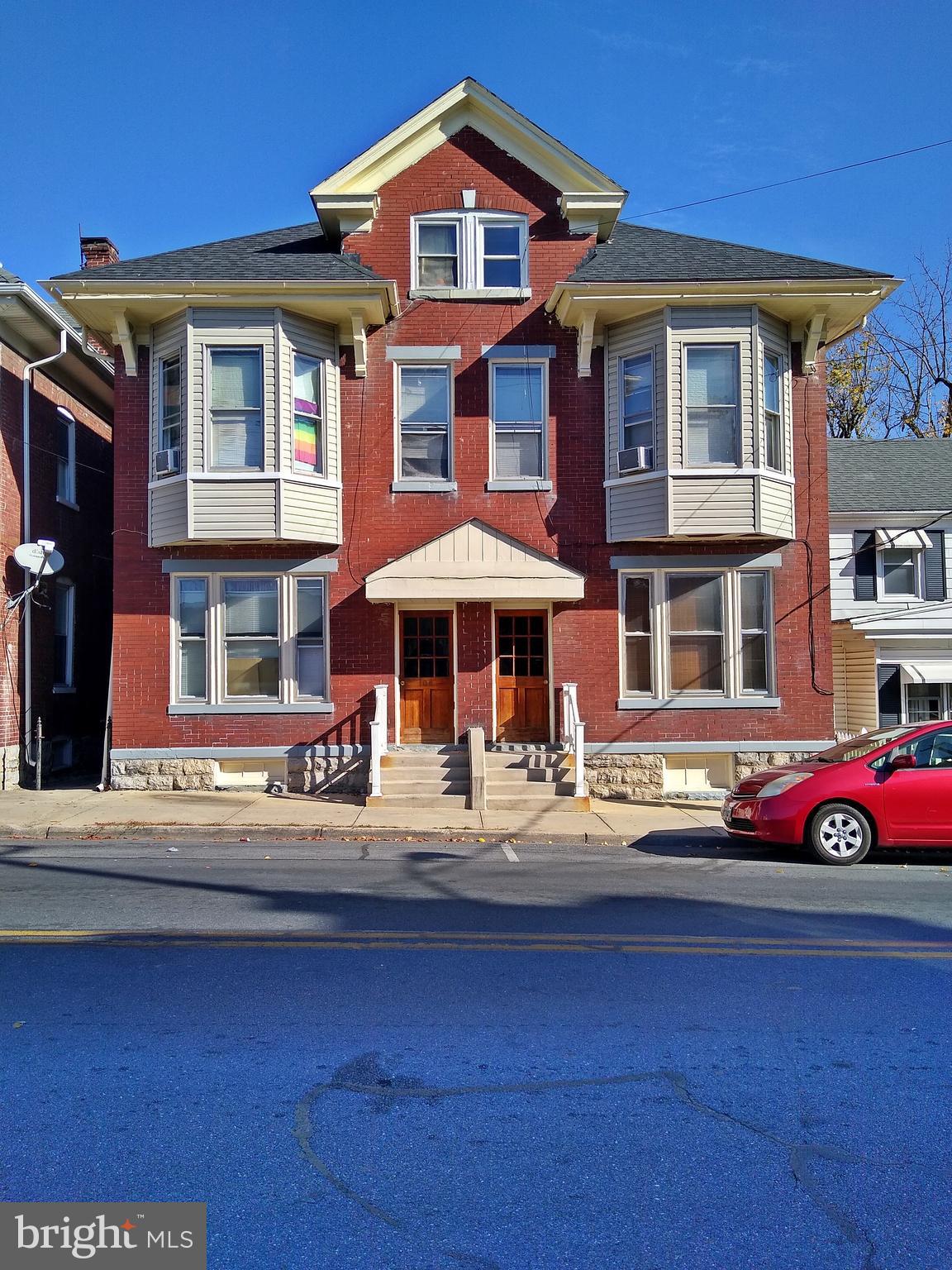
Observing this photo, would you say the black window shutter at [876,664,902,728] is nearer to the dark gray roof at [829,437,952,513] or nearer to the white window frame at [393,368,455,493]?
the dark gray roof at [829,437,952,513]

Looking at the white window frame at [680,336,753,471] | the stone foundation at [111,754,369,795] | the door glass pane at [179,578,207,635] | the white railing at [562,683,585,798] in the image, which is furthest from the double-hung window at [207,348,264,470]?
the white window frame at [680,336,753,471]

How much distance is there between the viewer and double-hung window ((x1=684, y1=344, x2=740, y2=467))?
1425 cm

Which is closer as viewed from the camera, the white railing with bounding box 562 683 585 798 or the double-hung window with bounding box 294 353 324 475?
the white railing with bounding box 562 683 585 798

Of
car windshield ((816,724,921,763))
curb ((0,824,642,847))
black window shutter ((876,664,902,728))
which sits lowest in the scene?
curb ((0,824,642,847))

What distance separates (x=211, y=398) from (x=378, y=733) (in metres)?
5.54

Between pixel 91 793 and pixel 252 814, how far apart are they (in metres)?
3.21

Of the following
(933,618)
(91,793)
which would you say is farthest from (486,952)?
(933,618)

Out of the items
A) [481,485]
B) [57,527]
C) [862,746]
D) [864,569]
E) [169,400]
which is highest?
[169,400]

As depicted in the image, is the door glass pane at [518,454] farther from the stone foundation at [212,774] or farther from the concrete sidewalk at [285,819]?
the concrete sidewalk at [285,819]

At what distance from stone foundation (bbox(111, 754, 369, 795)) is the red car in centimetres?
657

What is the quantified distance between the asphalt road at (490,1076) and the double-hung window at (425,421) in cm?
875

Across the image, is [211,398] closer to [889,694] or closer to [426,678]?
[426,678]

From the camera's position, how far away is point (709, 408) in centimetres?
1425

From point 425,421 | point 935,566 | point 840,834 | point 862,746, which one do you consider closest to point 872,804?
point 840,834
